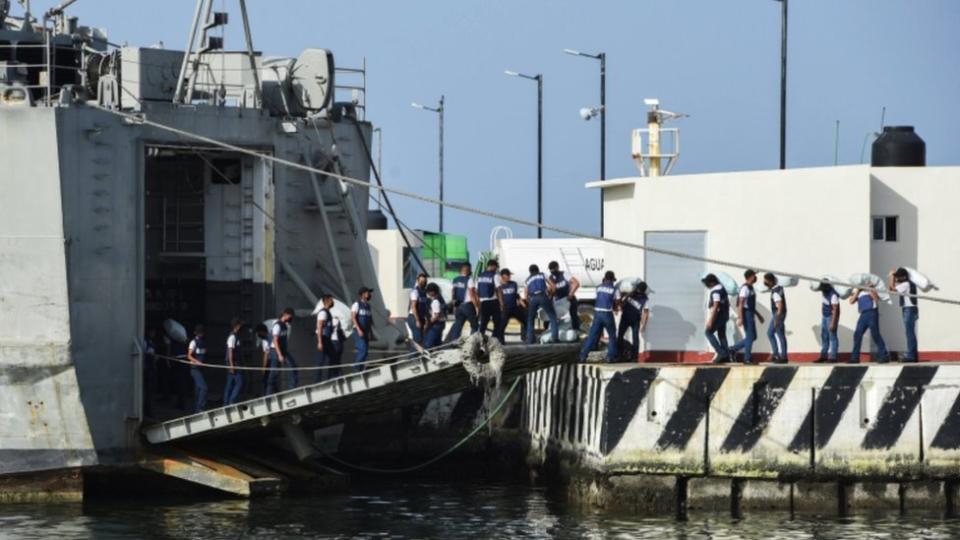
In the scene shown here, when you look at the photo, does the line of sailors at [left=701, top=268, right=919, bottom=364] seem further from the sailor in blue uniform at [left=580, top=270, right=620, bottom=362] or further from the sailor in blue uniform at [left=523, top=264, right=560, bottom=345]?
the sailor in blue uniform at [left=523, top=264, right=560, bottom=345]

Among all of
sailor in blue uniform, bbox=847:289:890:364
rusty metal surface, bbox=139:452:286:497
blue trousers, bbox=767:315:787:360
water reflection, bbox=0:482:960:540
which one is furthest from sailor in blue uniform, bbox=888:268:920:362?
rusty metal surface, bbox=139:452:286:497

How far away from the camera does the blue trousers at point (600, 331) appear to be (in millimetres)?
25828

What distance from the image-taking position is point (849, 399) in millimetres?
24328

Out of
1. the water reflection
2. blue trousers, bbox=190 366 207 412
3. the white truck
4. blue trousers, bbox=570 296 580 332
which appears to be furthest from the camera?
the white truck

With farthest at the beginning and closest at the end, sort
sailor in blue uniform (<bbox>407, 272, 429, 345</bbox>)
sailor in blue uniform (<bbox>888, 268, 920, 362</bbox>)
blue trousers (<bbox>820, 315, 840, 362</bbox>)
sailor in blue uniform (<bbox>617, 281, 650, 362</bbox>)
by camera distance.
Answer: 1. sailor in blue uniform (<bbox>407, 272, 429, 345</bbox>)
2. sailor in blue uniform (<bbox>617, 281, 650, 362</bbox>)
3. blue trousers (<bbox>820, 315, 840, 362</bbox>)
4. sailor in blue uniform (<bbox>888, 268, 920, 362</bbox>)

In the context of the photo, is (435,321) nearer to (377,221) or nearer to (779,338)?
(779,338)

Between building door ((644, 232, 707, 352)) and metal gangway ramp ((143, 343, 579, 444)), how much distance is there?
1.66 m

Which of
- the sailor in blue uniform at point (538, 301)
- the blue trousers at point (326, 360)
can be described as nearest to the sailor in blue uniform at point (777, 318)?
the sailor in blue uniform at point (538, 301)

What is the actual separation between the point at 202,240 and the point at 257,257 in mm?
1201

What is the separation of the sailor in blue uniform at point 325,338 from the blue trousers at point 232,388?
1016mm

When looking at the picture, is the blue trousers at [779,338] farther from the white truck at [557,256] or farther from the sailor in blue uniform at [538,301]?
the white truck at [557,256]

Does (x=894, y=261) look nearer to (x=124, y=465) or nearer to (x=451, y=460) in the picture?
(x=451, y=460)

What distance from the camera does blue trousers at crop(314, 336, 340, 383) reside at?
26203mm

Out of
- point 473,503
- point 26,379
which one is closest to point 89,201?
point 26,379
